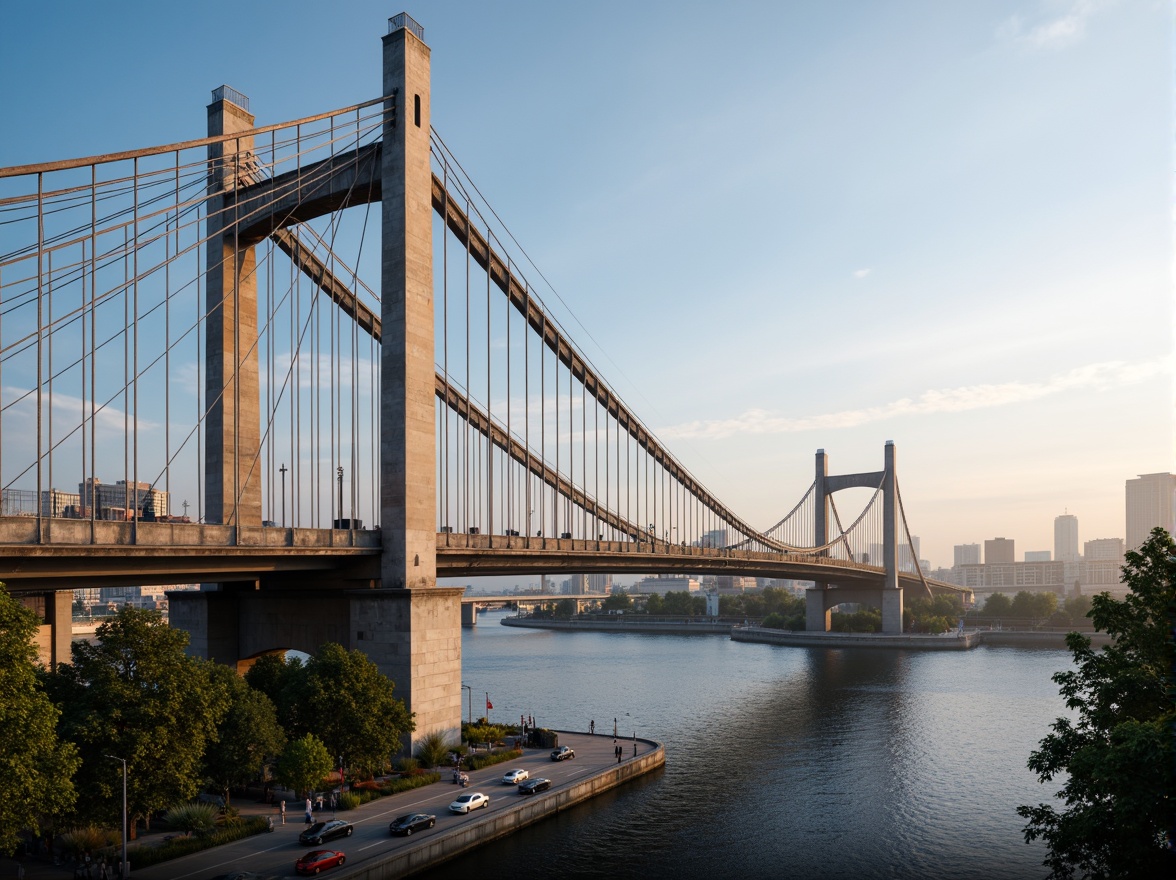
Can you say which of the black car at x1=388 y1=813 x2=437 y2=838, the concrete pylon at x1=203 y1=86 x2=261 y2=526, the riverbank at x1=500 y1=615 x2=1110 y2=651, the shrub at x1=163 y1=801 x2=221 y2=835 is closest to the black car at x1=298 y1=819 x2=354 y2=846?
Answer: the black car at x1=388 y1=813 x2=437 y2=838

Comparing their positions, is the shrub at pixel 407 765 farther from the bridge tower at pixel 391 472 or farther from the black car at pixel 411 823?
the black car at pixel 411 823

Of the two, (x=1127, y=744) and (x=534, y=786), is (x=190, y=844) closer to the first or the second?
(x=534, y=786)

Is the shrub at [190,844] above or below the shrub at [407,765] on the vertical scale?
above

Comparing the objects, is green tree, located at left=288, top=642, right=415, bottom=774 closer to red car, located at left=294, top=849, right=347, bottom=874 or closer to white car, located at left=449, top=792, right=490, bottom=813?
white car, located at left=449, top=792, right=490, bottom=813

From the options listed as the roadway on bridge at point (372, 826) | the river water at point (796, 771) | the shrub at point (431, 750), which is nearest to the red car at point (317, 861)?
the roadway on bridge at point (372, 826)

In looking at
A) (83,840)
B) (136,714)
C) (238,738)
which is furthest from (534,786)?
(83,840)

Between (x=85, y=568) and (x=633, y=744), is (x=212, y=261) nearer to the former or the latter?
(x=85, y=568)
